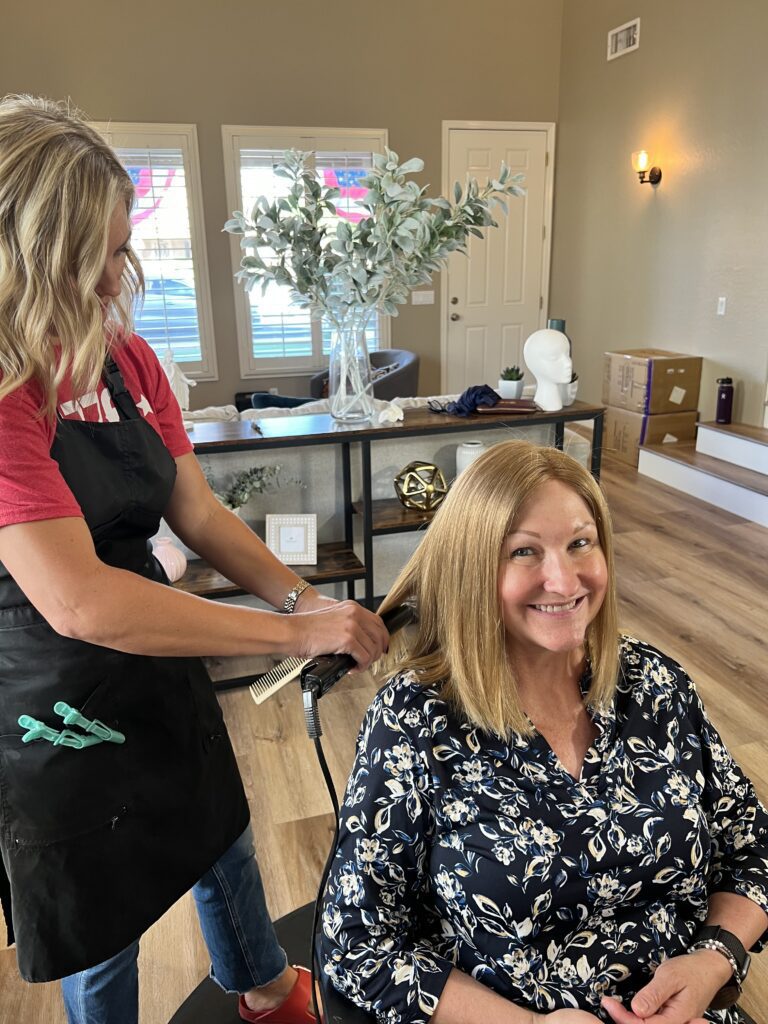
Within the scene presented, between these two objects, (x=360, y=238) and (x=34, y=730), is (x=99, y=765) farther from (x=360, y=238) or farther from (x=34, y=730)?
(x=360, y=238)

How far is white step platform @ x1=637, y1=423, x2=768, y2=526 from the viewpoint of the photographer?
175 inches

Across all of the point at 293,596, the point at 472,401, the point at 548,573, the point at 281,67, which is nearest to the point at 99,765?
the point at 293,596

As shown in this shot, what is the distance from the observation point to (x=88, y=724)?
0.99 m

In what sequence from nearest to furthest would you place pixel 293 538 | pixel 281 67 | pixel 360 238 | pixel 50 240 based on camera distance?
pixel 50 240, pixel 360 238, pixel 293 538, pixel 281 67

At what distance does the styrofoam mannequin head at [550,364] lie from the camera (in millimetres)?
2855

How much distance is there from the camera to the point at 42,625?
3.08ft

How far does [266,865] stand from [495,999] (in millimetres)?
1157

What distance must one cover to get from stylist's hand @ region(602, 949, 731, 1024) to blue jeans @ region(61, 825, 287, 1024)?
639 millimetres

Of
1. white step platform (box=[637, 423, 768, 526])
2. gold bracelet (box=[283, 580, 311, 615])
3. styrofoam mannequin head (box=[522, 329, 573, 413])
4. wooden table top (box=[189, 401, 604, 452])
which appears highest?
styrofoam mannequin head (box=[522, 329, 573, 413])

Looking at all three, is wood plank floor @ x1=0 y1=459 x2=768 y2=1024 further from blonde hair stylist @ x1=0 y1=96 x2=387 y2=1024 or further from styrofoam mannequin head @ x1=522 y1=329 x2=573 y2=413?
styrofoam mannequin head @ x1=522 y1=329 x2=573 y2=413

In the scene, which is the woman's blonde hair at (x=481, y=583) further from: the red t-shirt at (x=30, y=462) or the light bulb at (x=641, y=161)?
the light bulb at (x=641, y=161)

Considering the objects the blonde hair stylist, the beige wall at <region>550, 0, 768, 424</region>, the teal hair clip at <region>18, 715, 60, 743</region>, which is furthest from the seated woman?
the beige wall at <region>550, 0, 768, 424</region>

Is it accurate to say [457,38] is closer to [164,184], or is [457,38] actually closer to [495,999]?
[164,184]

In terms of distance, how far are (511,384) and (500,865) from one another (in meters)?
2.32
